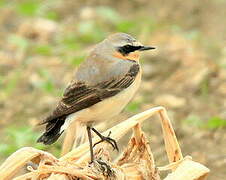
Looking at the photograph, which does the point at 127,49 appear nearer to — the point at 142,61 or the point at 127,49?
the point at 127,49

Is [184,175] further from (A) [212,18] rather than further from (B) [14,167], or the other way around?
(A) [212,18]

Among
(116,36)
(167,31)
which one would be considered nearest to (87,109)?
(116,36)

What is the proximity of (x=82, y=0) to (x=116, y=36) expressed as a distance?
7.70 m

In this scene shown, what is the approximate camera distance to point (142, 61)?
11414 millimetres

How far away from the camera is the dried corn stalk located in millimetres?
5410

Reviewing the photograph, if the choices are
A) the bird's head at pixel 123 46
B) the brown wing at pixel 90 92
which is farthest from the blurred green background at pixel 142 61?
the brown wing at pixel 90 92

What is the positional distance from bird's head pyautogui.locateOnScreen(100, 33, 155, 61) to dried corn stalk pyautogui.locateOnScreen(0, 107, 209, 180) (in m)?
0.80

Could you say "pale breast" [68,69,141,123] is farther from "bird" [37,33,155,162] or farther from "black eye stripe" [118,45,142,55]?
"black eye stripe" [118,45,142,55]

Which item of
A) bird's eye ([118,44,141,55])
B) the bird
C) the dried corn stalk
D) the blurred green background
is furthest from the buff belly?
the blurred green background

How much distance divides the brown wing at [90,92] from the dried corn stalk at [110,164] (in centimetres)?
33

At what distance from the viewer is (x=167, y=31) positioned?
12414 mm

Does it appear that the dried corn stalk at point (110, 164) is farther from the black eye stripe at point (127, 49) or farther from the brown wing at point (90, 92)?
the black eye stripe at point (127, 49)

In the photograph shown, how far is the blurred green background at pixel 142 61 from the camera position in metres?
9.12

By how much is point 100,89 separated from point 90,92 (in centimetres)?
10
